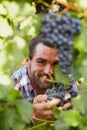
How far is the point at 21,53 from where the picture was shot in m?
1.50

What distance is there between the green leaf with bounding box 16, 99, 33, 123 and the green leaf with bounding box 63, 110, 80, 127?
0.15 metres

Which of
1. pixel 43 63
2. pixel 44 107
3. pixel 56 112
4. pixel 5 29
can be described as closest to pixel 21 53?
pixel 5 29

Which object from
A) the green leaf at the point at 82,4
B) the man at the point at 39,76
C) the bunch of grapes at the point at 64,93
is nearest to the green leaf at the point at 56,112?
the man at the point at 39,76

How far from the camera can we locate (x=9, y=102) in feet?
5.27

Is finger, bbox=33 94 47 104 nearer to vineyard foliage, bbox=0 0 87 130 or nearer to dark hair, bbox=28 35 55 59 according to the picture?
dark hair, bbox=28 35 55 59

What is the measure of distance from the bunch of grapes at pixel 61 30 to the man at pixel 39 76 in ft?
0.38

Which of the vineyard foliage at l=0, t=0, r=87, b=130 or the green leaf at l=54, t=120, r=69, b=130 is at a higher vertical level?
the vineyard foliage at l=0, t=0, r=87, b=130

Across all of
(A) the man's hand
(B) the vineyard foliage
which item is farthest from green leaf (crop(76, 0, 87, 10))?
(A) the man's hand

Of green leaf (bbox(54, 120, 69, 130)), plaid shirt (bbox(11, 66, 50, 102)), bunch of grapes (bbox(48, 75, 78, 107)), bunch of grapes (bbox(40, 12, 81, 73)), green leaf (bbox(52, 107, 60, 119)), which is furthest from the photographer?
plaid shirt (bbox(11, 66, 50, 102))

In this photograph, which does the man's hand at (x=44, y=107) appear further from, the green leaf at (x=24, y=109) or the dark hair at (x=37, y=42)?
the green leaf at (x=24, y=109)

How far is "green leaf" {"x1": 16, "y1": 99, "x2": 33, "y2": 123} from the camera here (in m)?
1.60

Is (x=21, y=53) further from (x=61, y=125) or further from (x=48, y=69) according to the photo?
(x=48, y=69)

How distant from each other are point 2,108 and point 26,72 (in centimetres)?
192

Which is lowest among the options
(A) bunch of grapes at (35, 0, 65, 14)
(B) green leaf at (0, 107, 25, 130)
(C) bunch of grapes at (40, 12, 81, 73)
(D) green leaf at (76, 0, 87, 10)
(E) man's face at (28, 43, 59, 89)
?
(B) green leaf at (0, 107, 25, 130)
